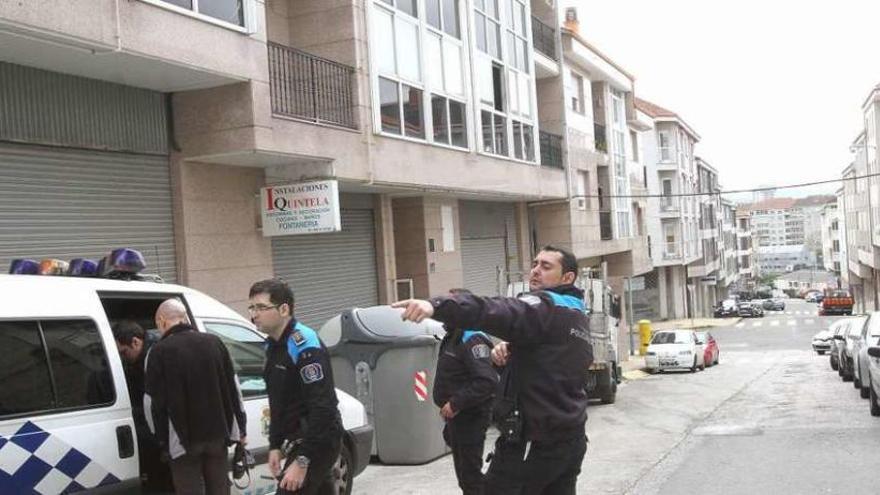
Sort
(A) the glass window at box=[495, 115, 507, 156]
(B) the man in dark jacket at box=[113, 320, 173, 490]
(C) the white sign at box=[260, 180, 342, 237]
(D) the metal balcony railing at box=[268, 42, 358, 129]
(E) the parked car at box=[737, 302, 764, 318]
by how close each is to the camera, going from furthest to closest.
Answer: (E) the parked car at box=[737, 302, 764, 318], (A) the glass window at box=[495, 115, 507, 156], (D) the metal balcony railing at box=[268, 42, 358, 129], (C) the white sign at box=[260, 180, 342, 237], (B) the man in dark jacket at box=[113, 320, 173, 490]

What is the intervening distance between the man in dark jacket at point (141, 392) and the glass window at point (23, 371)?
2.15 ft

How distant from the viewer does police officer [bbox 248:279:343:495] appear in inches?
176

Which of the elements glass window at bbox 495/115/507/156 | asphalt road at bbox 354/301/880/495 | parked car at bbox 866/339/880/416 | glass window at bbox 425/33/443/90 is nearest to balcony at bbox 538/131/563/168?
glass window at bbox 495/115/507/156

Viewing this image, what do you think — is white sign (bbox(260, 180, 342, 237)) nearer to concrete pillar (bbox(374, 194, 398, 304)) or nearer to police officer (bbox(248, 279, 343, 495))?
concrete pillar (bbox(374, 194, 398, 304))

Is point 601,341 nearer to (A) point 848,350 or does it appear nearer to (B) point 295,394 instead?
(A) point 848,350

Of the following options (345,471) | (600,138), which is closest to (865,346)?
(345,471)

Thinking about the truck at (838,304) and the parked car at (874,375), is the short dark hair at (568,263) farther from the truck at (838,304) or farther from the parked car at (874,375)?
the truck at (838,304)

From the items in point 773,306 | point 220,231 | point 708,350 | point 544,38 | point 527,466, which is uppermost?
point 544,38

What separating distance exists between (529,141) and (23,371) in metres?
17.7

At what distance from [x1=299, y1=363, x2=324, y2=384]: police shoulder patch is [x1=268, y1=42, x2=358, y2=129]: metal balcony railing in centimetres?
788

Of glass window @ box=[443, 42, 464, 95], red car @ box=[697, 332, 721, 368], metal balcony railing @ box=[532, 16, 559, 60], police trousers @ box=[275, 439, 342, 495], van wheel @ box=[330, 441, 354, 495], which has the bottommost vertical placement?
red car @ box=[697, 332, 721, 368]

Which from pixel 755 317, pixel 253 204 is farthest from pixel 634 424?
pixel 755 317

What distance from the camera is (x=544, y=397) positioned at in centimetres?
387

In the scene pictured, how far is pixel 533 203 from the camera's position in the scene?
24359 mm
